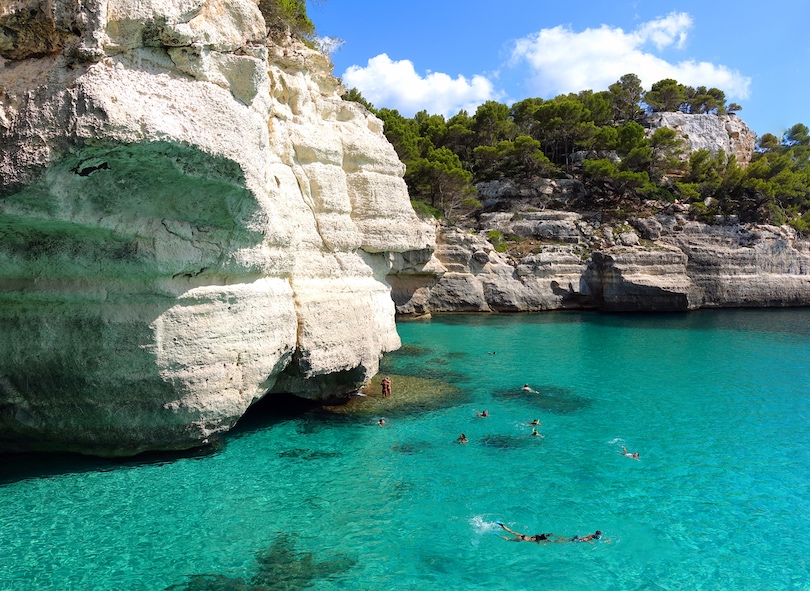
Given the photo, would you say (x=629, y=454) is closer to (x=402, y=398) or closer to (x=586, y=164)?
(x=402, y=398)

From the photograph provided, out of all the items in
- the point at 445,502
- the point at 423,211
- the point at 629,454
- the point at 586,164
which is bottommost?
the point at 445,502

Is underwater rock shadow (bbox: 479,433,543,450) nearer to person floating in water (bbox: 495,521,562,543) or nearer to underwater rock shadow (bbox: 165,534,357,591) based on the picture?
person floating in water (bbox: 495,521,562,543)

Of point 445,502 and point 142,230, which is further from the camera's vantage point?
point 445,502

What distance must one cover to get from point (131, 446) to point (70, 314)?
9.21 feet

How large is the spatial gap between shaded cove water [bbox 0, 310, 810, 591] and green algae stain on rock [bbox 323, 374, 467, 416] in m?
0.18

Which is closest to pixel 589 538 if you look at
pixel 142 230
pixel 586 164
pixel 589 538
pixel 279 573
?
pixel 589 538

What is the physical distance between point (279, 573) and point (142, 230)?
6.03 metres

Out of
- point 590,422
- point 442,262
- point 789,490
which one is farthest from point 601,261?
point 789,490

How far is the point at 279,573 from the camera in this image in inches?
305

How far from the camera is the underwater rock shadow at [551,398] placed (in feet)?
53.5

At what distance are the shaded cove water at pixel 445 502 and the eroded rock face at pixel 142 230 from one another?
1.49m

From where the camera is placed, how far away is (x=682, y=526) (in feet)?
31.1

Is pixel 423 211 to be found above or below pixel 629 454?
above

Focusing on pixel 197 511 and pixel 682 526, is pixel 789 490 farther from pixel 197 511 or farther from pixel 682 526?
pixel 197 511
